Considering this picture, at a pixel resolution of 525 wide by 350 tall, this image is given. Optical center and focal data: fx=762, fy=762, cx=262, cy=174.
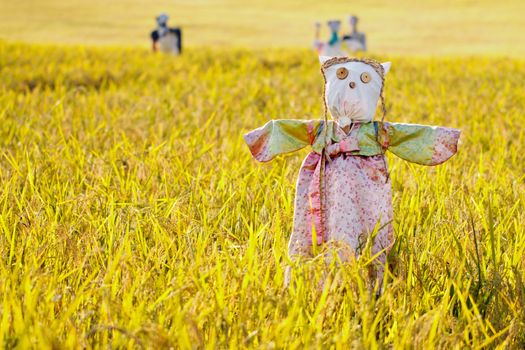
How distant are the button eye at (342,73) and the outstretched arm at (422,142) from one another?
0.18m

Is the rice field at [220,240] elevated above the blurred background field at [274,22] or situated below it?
below

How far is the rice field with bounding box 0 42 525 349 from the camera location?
163cm

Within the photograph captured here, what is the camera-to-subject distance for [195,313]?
169 centimetres

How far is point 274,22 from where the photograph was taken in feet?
79.6

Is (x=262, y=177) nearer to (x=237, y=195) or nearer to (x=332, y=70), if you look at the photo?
(x=237, y=195)

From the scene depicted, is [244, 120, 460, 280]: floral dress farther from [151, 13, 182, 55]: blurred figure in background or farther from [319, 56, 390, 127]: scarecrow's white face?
[151, 13, 182, 55]: blurred figure in background

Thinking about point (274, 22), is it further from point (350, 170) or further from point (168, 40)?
point (350, 170)

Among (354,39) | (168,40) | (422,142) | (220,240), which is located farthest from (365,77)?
(354,39)

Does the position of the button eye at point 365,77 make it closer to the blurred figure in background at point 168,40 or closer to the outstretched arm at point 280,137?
the outstretched arm at point 280,137

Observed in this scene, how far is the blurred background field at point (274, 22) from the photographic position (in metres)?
18.8

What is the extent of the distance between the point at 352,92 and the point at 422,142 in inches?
9.7

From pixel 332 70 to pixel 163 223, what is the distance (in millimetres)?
670

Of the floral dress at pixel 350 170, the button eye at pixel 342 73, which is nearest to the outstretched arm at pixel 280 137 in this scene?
the floral dress at pixel 350 170

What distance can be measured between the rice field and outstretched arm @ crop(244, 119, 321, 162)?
21 centimetres
